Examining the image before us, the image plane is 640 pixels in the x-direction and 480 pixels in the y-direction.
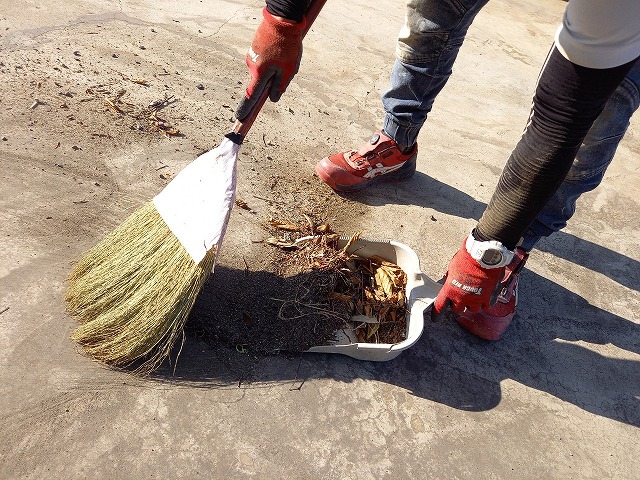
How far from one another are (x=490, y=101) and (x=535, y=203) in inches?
86.3

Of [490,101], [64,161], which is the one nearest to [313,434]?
[64,161]

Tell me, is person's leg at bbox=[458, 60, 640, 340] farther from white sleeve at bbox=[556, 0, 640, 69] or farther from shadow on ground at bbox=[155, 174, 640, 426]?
white sleeve at bbox=[556, 0, 640, 69]

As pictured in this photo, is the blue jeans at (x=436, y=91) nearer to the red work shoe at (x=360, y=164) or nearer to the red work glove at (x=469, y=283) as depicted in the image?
the red work shoe at (x=360, y=164)

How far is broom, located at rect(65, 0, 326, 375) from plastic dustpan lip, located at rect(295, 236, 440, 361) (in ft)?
1.67

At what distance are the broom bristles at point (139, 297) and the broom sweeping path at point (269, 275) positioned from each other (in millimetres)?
81

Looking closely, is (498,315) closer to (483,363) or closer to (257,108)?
(483,363)

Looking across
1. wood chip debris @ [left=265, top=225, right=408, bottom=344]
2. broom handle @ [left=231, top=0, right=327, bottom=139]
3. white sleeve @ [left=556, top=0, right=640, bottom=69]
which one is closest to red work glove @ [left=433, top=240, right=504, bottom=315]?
wood chip debris @ [left=265, top=225, right=408, bottom=344]

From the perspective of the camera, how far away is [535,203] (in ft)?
6.23

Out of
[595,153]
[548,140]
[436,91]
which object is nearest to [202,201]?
[548,140]

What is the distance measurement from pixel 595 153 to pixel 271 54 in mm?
1236

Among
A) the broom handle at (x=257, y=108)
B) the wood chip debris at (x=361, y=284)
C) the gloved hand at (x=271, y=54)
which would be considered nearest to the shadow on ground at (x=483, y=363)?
the wood chip debris at (x=361, y=284)

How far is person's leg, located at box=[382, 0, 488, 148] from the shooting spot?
99.7 inches

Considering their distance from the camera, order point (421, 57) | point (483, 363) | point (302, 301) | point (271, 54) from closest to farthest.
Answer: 1. point (271, 54)
2. point (302, 301)
3. point (483, 363)
4. point (421, 57)

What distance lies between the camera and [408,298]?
7.70 ft
